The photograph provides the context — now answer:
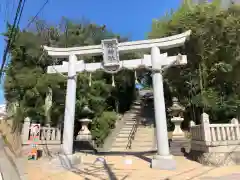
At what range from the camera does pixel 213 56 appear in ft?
28.9

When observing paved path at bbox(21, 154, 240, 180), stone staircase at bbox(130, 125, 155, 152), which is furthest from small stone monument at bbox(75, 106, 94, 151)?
paved path at bbox(21, 154, 240, 180)

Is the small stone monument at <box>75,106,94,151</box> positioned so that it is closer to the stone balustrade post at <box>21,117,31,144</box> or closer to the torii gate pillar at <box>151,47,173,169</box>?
the stone balustrade post at <box>21,117,31,144</box>

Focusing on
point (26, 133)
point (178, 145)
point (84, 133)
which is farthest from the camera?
point (84, 133)

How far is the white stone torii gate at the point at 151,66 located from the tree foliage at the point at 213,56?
128 inches

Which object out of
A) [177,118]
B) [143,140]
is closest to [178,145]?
[177,118]

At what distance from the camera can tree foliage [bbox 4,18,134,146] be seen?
28.8 ft

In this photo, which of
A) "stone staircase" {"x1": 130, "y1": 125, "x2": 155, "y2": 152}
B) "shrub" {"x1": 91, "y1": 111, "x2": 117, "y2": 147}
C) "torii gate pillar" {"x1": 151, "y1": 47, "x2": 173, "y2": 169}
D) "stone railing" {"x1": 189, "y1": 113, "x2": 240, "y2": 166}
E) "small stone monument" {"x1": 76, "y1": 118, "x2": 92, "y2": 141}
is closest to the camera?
"torii gate pillar" {"x1": 151, "y1": 47, "x2": 173, "y2": 169}

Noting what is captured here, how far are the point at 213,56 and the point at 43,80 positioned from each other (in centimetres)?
826

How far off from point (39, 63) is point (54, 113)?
2932 mm

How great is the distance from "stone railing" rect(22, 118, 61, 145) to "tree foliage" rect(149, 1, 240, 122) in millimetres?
6440

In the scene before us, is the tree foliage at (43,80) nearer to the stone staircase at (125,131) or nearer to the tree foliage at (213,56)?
the stone staircase at (125,131)

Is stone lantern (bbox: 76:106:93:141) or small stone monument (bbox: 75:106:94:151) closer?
small stone monument (bbox: 75:106:94:151)

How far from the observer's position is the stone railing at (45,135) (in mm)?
7016

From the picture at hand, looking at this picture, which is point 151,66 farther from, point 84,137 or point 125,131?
point 125,131
